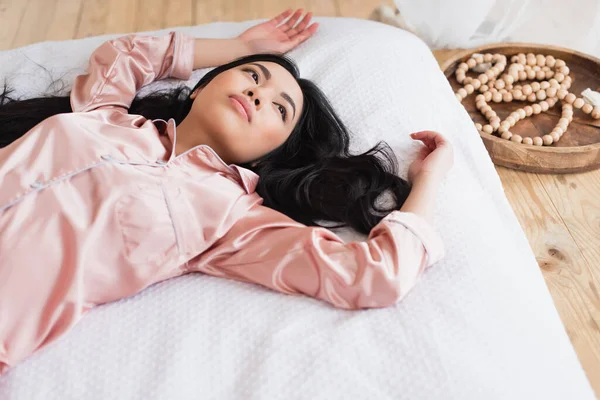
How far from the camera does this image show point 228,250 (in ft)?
3.20

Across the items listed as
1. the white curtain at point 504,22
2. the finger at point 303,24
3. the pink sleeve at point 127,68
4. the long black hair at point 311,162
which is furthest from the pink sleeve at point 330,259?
the white curtain at point 504,22

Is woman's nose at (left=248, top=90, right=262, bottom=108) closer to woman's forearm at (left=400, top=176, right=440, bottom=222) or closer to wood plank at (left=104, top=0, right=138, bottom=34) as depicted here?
woman's forearm at (left=400, top=176, right=440, bottom=222)

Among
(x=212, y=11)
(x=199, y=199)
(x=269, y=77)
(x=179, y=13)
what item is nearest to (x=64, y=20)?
(x=179, y=13)

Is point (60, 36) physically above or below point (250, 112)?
below

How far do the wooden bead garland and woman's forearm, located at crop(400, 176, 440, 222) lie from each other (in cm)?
57

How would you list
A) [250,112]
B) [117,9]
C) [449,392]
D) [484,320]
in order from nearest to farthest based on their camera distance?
[449,392]
[484,320]
[250,112]
[117,9]

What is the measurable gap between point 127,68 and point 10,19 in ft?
3.94

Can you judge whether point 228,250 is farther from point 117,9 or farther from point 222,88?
point 117,9

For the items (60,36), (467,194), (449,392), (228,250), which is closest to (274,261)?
(228,250)

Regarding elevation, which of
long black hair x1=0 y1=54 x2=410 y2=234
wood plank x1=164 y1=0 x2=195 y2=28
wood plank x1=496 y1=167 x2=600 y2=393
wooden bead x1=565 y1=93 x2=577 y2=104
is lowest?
wood plank x1=496 y1=167 x2=600 y2=393

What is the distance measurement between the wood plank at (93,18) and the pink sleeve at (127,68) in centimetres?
89

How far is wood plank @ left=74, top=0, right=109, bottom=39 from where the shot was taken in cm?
213

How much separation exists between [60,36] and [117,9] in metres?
0.26

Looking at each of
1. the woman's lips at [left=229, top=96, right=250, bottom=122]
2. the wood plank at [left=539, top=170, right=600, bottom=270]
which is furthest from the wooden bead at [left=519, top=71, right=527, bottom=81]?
the woman's lips at [left=229, top=96, right=250, bottom=122]
